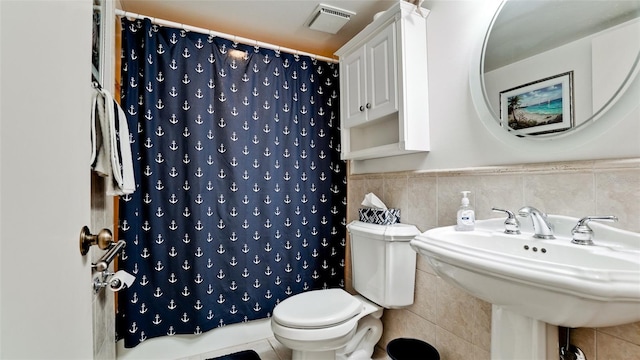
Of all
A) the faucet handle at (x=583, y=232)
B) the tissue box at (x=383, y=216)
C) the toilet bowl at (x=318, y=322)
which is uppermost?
the faucet handle at (x=583, y=232)

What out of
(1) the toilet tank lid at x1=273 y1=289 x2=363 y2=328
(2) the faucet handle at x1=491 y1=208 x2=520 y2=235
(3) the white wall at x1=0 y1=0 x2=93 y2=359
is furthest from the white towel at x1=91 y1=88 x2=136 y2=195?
(2) the faucet handle at x1=491 y1=208 x2=520 y2=235

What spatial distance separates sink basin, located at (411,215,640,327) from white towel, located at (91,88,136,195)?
117cm

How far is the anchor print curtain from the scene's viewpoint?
172cm

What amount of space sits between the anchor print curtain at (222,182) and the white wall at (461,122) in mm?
783

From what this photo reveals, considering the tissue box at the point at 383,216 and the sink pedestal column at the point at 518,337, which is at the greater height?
the tissue box at the point at 383,216

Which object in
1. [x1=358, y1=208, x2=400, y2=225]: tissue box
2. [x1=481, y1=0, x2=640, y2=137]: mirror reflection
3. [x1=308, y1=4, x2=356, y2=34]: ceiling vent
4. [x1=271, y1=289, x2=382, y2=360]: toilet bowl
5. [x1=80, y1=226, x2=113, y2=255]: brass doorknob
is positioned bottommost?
[x1=271, y1=289, x2=382, y2=360]: toilet bowl

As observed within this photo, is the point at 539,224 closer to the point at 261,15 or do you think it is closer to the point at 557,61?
the point at 557,61

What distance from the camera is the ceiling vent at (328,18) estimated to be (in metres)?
1.78

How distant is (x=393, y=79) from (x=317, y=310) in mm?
1278

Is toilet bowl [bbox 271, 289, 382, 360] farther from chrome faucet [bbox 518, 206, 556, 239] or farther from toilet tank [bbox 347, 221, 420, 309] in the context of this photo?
chrome faucet [bbox 518, 206, 556, 239]

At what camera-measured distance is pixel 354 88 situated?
6.22 feet

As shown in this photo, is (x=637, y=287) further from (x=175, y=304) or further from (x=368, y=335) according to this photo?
(x=175, y=304)

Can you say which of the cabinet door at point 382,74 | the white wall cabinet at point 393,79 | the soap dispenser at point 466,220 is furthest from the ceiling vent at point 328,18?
the soap dispenser at point 466,220

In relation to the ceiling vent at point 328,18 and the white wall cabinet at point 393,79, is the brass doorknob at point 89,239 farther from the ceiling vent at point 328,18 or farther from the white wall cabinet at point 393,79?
the ceiling vent at point 328,18
